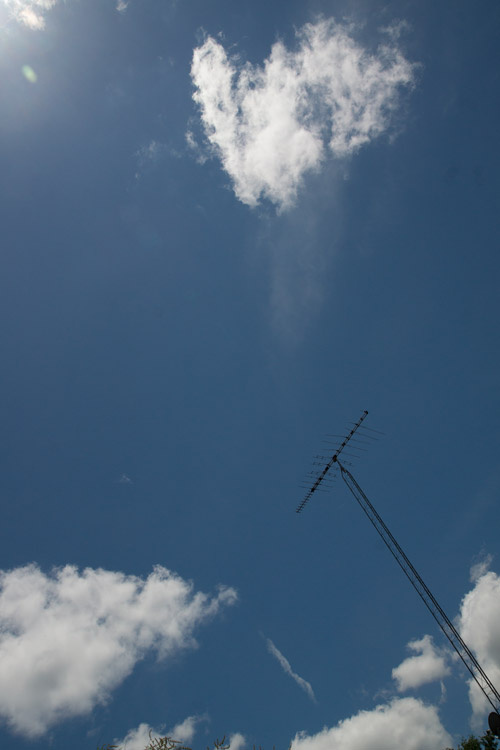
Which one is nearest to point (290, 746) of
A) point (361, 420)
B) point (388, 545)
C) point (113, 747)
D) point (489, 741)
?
point (113, 747)

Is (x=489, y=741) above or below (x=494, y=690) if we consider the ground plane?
below

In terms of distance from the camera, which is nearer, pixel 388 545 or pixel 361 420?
pixel 388 545

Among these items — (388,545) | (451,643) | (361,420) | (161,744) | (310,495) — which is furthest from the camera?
(310,495)

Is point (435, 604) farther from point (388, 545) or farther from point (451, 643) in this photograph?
point (388, 545)

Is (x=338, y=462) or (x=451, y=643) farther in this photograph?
(x=338, y=462)

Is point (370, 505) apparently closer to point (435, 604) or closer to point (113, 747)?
point (435, 604)

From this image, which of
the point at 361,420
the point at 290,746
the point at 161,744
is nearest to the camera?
the point at 290,746

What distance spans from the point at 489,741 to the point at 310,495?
1541 inches

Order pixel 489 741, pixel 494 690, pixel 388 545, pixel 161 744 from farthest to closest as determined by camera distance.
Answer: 1. pixel 489 741
2. pixel 388 545
3. pixel 494 690
4. pixel 161 744

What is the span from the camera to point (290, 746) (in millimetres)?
14078

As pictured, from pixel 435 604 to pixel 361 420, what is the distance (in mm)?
12576

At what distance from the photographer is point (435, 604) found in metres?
21.4

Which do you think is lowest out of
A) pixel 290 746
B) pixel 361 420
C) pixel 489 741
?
pixel 489 741

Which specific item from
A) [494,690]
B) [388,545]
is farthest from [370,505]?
[494,690]
